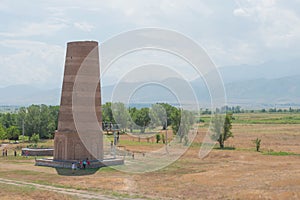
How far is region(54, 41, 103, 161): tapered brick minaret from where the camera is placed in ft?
128

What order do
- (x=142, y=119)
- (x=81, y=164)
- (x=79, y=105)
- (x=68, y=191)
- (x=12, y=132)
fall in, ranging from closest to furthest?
(x=68, y=191) → (x=81, y=164) → (x=79, y=105) → (x=12, y=132) → (x=142, y=119)

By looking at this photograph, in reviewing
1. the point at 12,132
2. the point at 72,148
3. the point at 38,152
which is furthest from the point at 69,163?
the point at 12,132

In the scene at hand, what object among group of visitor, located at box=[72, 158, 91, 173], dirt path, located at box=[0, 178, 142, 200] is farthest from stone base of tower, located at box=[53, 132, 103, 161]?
dirt path, located at box=[0, 178, 142, 200]

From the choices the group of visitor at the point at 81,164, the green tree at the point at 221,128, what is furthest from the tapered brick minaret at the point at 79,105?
the green tree at the point at 221,128

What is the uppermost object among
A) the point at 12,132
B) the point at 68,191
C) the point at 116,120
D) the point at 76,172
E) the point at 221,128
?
the point at 116,120

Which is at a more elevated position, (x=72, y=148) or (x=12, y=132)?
(x=12, y=132)

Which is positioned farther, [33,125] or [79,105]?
[33,125]

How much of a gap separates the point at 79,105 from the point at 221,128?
27.3 meters

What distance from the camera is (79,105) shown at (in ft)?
128

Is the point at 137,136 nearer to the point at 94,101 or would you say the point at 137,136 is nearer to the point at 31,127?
the point at 31,127

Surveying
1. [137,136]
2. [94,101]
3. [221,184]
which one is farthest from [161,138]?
[221,184]

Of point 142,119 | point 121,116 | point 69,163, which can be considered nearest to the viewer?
point 69,163

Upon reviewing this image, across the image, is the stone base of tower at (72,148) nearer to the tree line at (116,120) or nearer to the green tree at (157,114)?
the tree line at (116,120)

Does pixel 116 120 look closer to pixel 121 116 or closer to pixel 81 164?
pixel 121 116
